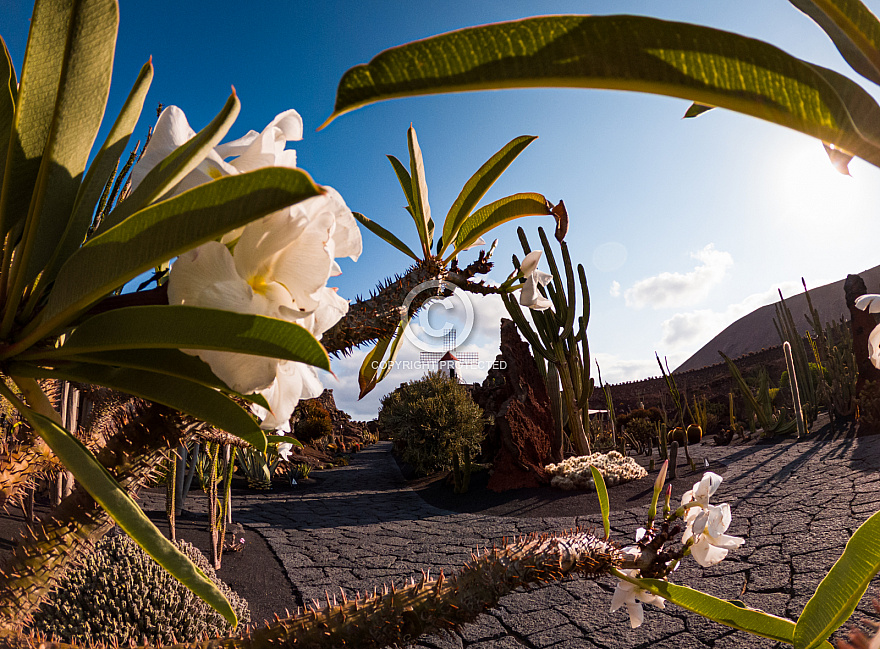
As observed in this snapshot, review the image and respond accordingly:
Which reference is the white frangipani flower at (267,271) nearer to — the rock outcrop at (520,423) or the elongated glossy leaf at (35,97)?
the elongated glossy leaf at (35,97)

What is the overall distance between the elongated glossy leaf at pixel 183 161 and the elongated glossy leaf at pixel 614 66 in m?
0.15

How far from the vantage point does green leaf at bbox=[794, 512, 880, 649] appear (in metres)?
0.50

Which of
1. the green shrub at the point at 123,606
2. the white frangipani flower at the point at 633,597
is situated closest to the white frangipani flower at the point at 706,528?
the white frangipani flower at the point at 633,597

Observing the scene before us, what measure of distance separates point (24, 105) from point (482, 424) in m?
8.81

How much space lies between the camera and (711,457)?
23.4 ft

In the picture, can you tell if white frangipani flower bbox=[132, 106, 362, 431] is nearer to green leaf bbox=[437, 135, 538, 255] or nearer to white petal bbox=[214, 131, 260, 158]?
white petal bbox=[214, 131, 260, 158]

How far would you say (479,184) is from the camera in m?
1.14

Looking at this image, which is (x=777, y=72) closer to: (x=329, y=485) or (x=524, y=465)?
(x=524, y=465)

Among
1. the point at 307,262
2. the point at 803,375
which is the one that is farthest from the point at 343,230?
the point at 803,375

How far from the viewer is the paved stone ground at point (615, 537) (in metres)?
2.91

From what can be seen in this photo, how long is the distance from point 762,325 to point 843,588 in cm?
5053

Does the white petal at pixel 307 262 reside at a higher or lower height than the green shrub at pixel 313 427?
higher

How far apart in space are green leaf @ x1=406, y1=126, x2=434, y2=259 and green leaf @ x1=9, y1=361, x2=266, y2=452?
2.46 ft

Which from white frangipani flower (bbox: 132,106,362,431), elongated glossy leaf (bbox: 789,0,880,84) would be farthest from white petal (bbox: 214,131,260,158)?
elongated glossy leaf (bbox: 789,0,880,84)
